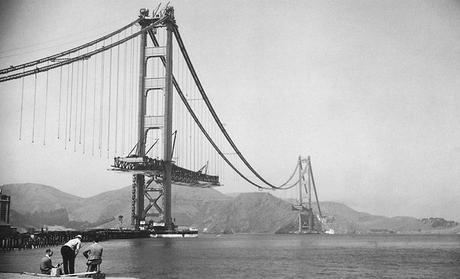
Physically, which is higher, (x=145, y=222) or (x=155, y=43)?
(x=155, y=43)

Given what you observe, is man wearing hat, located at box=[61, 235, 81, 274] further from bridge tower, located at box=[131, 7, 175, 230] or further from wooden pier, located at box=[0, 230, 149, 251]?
bridge tower, located at box=[131, 7, 175, 230]

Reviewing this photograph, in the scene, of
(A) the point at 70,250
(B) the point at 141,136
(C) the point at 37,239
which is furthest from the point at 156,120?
(A) the point at 70,250

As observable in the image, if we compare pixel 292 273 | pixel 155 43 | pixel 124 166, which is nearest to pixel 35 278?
pixel 292 273

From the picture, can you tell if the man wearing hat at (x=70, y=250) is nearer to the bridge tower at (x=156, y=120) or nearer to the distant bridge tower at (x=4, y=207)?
the distant bridge tower at (x=4, y=207)

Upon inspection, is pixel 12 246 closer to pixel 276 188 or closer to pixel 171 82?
pixel 171 82

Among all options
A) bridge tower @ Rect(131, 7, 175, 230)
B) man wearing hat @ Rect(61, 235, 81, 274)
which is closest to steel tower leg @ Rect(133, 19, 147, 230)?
bridge tower @ Rect(131, 7, 175, 230)

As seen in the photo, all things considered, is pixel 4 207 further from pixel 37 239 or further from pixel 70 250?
pixel 70 250

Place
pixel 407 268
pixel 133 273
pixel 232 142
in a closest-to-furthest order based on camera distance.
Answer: pixel 133 273 → pixel 407 268 → pixel 232 142

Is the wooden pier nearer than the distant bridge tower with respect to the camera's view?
Yes
